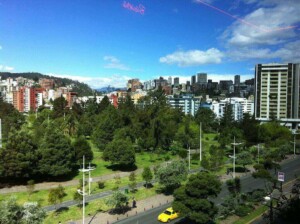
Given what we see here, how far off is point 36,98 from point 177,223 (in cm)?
16702

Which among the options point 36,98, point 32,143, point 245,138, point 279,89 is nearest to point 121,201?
point 32,143

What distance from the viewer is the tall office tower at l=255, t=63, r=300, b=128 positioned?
381 feet

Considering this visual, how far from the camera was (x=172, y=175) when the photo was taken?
38.6 m

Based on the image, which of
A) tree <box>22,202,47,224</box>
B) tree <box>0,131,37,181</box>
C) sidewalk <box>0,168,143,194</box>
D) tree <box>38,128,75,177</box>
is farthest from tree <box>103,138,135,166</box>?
tree <box>22,202,47,224</box>

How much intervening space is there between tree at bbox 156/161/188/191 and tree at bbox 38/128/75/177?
499 inches

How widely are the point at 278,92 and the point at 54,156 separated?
99.8 metres

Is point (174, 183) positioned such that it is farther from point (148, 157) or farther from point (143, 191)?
point (148, 157)

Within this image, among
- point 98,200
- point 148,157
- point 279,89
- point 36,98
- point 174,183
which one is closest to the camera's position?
point 98,200

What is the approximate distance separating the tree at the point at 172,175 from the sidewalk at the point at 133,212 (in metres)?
1.66

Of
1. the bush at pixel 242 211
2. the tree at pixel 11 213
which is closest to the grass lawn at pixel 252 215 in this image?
the bush at pixel 242 211

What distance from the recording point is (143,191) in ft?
129

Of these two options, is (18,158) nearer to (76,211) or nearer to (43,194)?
(43,194)

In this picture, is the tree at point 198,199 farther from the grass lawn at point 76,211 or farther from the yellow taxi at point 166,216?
the grass lawn at point 76,211

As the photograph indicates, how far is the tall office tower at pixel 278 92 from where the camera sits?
4574 inches
